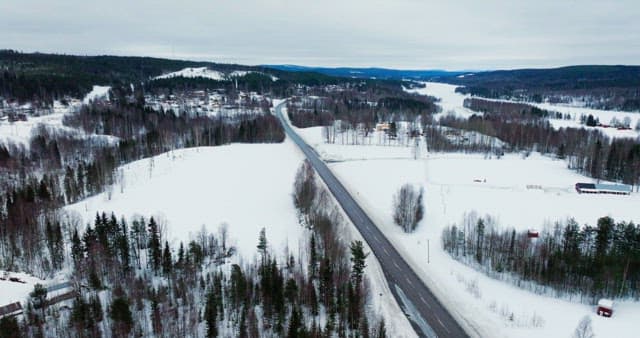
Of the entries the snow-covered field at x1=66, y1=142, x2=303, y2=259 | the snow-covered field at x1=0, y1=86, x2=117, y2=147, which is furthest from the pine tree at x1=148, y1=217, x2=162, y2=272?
the snow-covered field at x1=0, y1=86, x2=117, y2=147

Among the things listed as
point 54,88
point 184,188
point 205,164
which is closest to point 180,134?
point 205,164

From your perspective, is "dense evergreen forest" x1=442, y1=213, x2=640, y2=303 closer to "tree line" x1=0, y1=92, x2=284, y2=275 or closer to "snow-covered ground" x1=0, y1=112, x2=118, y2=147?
"tree line" x1=0, y1=92, x2=284, y2=275

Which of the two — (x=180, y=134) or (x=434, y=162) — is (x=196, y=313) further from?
(x=180, y=134)

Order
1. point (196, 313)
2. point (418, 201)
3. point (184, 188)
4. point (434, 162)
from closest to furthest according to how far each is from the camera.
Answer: point (196, 313) → point (418, 201) → point (184, 188) → point (434, 162)

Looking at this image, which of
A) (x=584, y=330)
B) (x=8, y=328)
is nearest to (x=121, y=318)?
(x=8, y=328)

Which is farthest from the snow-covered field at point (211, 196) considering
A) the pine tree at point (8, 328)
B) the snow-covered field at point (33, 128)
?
the snow-covered field at point (33, 128)
